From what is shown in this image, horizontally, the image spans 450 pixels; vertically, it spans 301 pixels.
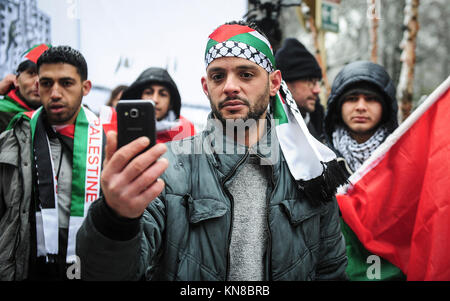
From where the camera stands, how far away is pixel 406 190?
90.2 inches

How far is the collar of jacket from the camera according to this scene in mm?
1670

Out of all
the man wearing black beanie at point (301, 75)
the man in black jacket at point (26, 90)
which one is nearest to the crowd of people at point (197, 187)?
the man in black jacket at point (26, 90)

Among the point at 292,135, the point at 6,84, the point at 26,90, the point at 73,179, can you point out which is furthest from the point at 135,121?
the point at 6,84

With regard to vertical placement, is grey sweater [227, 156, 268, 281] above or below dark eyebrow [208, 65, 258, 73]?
below

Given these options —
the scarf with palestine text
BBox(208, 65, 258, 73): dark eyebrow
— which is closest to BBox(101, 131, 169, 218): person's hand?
BBox(208, 65, 258, 73): dark eyebrow

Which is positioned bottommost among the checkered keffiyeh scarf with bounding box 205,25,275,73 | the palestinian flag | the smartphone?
the smartphone

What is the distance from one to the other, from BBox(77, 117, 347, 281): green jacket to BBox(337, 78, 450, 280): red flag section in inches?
23.2

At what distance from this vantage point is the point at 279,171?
69.9 inches

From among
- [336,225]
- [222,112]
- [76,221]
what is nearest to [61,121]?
[76,221]

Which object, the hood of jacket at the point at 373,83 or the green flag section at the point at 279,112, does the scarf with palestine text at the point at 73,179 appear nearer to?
the green flag section at the point at 279,112

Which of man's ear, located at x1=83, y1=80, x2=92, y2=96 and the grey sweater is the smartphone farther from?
man's ear, located at x1=83, y1=80, x2=92, y2=96

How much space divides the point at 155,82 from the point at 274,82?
2.48m

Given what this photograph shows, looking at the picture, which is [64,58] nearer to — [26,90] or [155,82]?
[26,90]

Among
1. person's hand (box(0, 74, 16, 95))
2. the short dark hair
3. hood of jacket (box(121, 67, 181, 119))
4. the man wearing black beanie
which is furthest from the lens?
hood of jacket (box(121, 67, 181, 119))
